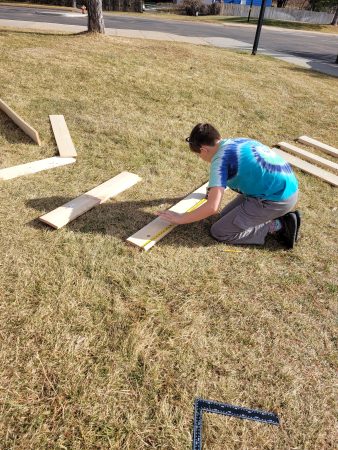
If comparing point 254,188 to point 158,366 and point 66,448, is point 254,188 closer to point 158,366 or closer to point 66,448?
point 158,366

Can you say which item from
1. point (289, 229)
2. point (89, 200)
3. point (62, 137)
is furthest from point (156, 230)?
point (62, 137)

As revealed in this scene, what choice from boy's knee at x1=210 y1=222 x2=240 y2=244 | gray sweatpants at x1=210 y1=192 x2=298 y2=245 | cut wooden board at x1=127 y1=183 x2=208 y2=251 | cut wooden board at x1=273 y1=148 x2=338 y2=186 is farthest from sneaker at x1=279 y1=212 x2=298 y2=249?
cut wooden board at x1=273 y1=148 x2=338 y2=186

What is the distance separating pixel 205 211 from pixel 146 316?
3.96 feet

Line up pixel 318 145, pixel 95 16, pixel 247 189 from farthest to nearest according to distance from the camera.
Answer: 1. pixel 95 16
2. pixel 318 145
3. pixel 247 189

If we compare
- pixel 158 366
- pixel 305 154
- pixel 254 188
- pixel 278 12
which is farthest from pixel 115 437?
pixel 278 12

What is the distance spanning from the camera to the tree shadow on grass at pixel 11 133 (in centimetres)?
541

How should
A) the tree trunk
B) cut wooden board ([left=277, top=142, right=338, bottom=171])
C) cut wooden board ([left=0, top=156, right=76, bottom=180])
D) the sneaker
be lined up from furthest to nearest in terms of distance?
the tree trunk
cut wooden board ([left=277, top=142, right=338, bottom=171])
cut wooden board ([left=0, top=156, right=76, bottom=180])
the sneaker

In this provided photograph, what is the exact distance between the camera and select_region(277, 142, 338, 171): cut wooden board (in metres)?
6.13

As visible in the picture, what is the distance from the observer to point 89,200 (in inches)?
163

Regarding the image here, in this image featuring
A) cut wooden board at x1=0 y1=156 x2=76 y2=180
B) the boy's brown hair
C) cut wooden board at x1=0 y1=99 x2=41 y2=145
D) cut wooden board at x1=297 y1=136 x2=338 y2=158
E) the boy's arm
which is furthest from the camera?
cut wooden board at x1=297 y1=136 x2=338 y2=158

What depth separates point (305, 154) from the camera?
6.38 m

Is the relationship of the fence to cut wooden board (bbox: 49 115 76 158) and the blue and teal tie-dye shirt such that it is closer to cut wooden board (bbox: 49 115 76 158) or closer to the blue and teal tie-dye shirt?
cut wooden board (bbox: 49 115 76 158)

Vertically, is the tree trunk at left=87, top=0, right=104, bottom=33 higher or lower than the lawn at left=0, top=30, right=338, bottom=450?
higher

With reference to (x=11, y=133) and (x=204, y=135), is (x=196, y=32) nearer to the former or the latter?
(x=11, y=133)
